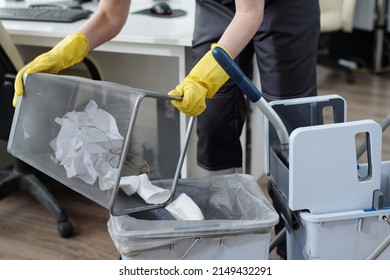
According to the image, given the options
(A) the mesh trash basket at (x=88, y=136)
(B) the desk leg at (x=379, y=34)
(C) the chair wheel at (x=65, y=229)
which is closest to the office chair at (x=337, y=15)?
(B) the desk leg at (x=379, y=34)

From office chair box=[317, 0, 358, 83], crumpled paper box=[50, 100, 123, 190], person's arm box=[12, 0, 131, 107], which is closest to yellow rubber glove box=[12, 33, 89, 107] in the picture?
person's arm box=[12, 0, 131, 107]

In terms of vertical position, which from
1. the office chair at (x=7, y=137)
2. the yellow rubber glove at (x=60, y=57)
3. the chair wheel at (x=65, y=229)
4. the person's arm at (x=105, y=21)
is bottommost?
the chair wheel at (x=65, y=229)

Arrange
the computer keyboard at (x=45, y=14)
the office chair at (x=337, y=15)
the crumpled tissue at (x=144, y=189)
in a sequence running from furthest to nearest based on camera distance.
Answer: the office chair at (x=337, y=15) < the computer keyboard at (x=45, y=14) < the crumpled tissue at (x=144, y=189)

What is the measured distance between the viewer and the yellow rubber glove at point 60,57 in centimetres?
152

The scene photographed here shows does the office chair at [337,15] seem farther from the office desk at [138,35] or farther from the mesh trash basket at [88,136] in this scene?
the mesh trash basket at [88,136]

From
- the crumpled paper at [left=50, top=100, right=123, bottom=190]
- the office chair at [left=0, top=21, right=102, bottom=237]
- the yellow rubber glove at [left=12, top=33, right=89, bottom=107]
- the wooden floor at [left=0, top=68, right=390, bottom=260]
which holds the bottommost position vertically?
the wooden floor at [left=0, top=68, right=390, bottom=260]

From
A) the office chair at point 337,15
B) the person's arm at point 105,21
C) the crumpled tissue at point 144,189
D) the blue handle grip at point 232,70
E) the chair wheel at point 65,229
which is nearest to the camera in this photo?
the blue handle grip at point 232,70

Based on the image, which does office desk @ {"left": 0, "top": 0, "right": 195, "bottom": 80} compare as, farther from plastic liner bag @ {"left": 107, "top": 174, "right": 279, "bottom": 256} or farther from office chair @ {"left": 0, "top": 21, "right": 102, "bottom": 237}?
plastic liner bag @ {"left": 107, "top": 174, "right": 279, "bottom": 256}

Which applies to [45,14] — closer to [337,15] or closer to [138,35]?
[138,35]

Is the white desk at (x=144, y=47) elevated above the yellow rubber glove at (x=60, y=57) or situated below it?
below

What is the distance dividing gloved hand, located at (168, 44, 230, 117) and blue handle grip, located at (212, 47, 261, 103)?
10 cm

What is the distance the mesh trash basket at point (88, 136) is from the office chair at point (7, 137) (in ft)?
1.79

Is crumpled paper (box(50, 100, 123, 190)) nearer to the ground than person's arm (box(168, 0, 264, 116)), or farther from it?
nearer to the ground

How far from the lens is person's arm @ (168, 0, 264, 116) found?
1.29 meters
